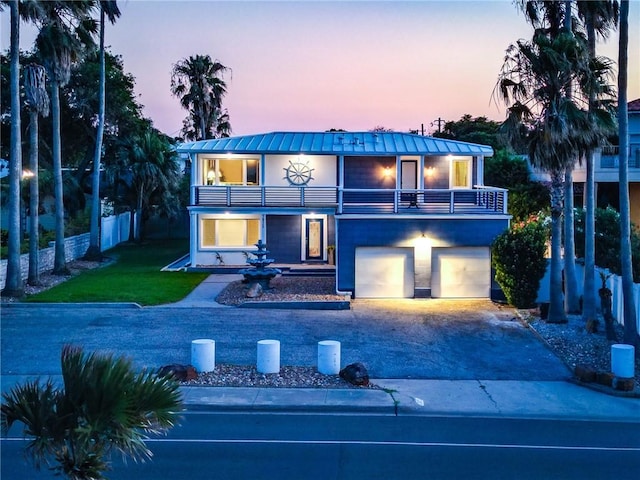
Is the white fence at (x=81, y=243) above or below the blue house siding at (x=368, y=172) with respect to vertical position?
below

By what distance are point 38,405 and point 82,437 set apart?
19.5 inches

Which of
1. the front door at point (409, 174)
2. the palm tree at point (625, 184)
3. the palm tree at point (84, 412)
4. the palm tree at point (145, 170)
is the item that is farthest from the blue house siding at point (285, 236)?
the palm tree at point (84, 412)

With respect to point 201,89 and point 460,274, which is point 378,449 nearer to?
point 460,274

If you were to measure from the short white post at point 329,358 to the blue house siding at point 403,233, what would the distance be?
32.6 ft

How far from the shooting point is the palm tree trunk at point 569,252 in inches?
762

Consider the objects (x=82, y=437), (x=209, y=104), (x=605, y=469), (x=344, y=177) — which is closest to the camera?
(x=82, y=437)

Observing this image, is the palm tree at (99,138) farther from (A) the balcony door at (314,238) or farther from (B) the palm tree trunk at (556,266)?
(B) the palm tree trunk at (556,266)

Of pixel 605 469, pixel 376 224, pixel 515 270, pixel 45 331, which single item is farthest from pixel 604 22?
pixel 45 331

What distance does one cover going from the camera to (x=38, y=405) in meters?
5.67

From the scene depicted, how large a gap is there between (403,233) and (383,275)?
66.0 inches

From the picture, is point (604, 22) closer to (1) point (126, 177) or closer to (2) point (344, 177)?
(2) point (344, 177)

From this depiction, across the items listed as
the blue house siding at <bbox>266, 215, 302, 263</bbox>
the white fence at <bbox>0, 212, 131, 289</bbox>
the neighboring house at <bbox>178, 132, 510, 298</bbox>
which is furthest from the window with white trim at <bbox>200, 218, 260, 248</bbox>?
the white fence at <bbox>0, 212, 131, 289</bbox>

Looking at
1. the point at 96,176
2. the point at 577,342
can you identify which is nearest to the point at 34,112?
the point at 96,176

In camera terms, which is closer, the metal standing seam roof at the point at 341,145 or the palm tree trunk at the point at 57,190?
the palm tree trunk at the point at 57,190
